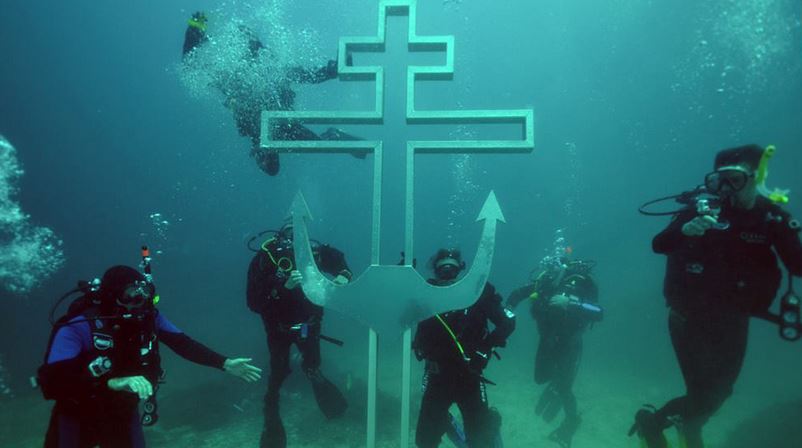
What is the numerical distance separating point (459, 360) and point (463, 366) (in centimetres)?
8

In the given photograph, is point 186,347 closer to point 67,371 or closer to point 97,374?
point 97,374

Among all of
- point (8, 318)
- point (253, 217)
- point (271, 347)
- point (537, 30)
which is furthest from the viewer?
point (253, 217)

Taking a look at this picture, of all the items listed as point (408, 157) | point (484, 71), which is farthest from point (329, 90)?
point (408, 157)

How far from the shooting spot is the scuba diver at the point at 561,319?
7.45 m

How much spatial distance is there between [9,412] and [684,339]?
16304mm

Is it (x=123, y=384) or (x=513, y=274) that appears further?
(x=513, y=274)

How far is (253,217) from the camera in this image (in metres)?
78.9

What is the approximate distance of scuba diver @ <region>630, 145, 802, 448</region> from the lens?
10.5 feet

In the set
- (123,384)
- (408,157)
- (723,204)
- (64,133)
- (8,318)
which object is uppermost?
(64,133)

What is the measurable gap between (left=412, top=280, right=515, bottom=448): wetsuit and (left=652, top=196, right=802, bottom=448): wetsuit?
1647mm

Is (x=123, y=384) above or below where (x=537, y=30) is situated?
below

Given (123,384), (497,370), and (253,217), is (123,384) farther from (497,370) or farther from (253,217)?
(253,217)

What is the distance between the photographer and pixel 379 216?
3.06m

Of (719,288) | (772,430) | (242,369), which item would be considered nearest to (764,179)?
(719,288)
